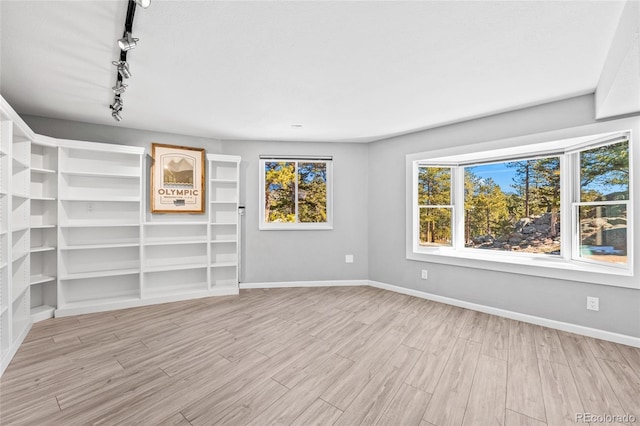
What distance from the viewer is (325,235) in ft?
15.9

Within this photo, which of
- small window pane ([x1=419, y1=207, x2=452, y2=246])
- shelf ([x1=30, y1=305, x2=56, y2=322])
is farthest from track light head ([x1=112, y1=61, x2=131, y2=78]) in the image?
small window pane ([x1=419, y1=207, x2=452, y2=246])

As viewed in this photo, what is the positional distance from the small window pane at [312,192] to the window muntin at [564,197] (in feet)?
4.87

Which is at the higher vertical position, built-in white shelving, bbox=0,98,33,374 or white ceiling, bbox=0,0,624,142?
white ceiling, bbox=0,0,624,142

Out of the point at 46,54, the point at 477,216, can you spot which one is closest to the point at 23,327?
the point at 46,54

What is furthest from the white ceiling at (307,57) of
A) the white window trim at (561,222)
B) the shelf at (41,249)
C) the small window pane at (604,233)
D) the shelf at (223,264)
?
the shelf at (223,264)

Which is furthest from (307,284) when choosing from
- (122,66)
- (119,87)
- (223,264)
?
(122,66)

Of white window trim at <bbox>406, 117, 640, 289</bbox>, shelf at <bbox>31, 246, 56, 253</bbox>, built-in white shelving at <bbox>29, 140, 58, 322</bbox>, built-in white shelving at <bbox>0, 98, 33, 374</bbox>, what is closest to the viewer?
built-in white shelving at <bbox>0, 98, 33, 374</bbox>

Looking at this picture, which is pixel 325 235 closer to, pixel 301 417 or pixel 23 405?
pixel 301 417

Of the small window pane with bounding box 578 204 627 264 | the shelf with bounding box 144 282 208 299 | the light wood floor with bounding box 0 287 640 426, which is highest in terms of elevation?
the small window pane with bounding box 578 204 627 264

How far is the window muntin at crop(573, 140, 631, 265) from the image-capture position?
9.18ft

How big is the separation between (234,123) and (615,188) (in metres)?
4.24

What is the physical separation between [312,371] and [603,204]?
10.7 feet

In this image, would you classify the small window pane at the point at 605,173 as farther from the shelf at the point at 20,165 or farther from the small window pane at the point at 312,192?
the shelf at the point at 20,165

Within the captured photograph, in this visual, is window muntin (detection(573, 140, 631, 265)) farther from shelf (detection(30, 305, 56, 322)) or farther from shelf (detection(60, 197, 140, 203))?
shelf (detection(30, 305, 56, 322))
